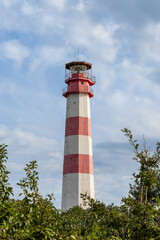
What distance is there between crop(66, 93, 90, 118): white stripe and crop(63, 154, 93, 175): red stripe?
480cm

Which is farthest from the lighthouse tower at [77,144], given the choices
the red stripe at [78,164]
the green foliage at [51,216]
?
the green foliage at [51,216]

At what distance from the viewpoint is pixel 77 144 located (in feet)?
126

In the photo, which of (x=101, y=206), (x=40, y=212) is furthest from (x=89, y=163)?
(x=40, y=212)

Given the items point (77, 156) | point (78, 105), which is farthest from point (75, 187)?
point (78, 105)

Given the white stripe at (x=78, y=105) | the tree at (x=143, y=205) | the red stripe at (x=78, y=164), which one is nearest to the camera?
the tree at (x=143, y=205)

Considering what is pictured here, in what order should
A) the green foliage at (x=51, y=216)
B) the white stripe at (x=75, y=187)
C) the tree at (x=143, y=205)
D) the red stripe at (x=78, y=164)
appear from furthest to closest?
the red stripe at (x=78, y=164)
the white stripe at (x=75, y=187)
the tree at (x=143, y=205)
the green foliage at (x=51, y=216)

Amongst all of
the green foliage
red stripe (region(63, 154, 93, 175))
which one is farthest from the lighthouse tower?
the green foliage

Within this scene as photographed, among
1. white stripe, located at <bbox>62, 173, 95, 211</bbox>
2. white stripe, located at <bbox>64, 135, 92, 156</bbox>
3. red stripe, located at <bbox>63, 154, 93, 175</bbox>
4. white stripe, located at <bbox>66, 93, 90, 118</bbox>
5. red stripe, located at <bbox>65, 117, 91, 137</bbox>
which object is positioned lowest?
white stripe, located at <bbox>62, 173, 95, 211</bbox>

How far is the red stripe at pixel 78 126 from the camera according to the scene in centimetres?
3903

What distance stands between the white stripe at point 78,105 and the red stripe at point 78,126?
54 centimetres

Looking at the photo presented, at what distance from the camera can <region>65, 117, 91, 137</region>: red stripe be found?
128 ft

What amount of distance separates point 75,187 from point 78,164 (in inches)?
94.4

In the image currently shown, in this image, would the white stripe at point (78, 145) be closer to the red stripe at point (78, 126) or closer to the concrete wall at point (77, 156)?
the concrete wall at point (77, 156)

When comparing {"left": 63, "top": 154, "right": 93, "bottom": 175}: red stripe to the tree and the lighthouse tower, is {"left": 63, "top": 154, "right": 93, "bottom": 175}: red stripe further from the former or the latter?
the tree
